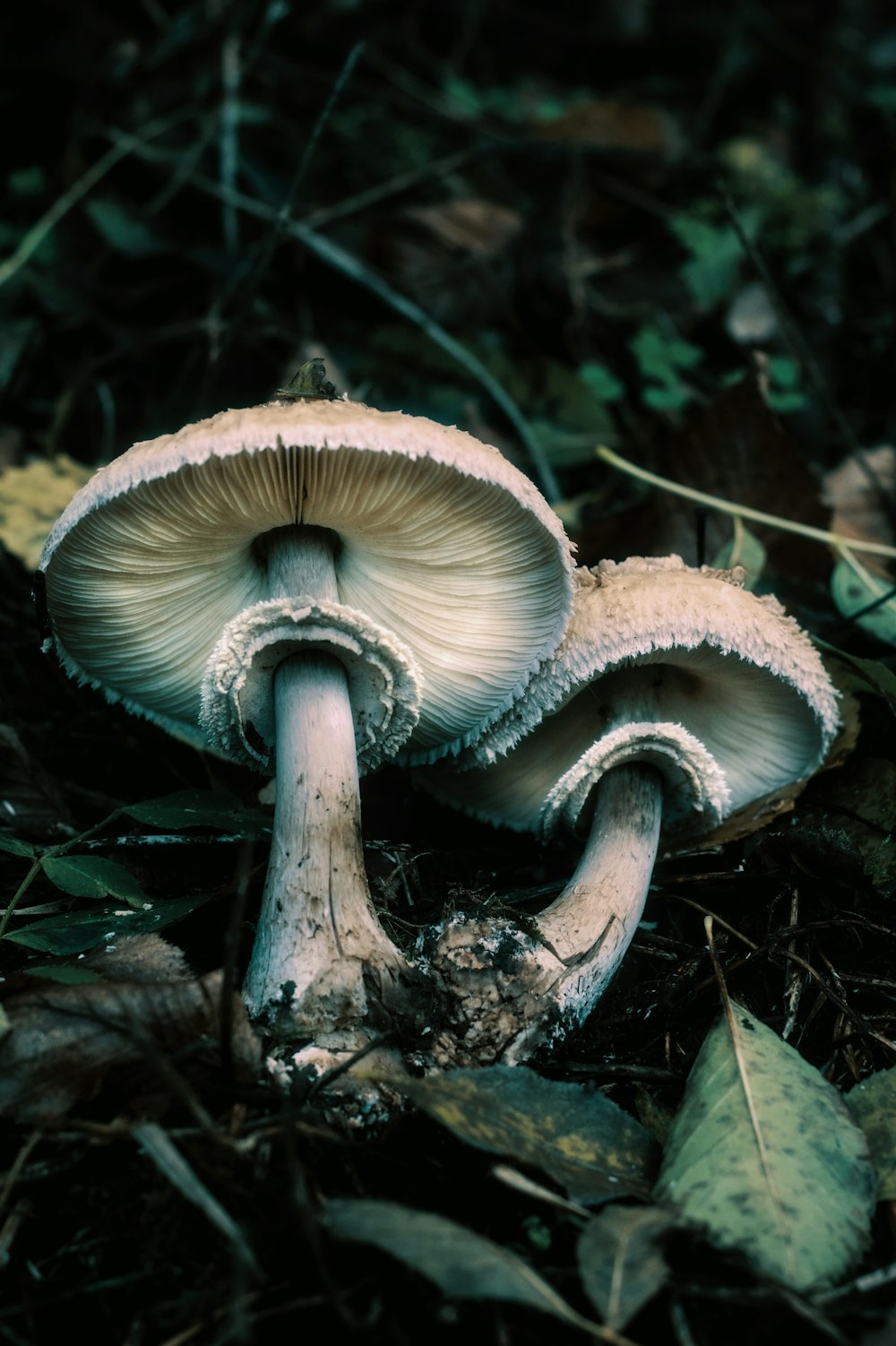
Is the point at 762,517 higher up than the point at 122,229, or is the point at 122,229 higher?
the point at 122,229

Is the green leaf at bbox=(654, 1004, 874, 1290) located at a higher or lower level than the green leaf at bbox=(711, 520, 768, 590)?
lower

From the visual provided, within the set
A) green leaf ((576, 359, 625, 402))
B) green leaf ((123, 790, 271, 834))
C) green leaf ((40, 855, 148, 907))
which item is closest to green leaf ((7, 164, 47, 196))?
green leaf ((576, 359, 625, 402))

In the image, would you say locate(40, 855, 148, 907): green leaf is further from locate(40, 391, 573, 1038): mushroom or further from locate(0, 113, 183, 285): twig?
locate(0, 113, 183, 285): twig

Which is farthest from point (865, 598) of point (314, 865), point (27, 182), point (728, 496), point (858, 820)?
point (27, 182)

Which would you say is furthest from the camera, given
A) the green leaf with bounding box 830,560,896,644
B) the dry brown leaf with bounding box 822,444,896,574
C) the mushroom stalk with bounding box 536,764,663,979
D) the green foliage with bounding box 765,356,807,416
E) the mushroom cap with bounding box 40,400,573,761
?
the green foliage with bounding box 765,356,807,416

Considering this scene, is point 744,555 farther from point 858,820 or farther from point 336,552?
point 336,552

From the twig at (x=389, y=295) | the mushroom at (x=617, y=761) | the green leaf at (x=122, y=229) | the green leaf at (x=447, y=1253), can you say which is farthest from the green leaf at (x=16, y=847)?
the green leaf at (x=122, y=229)

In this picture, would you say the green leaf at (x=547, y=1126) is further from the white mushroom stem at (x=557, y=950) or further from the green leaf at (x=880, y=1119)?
→ the green leaf at (x=880, y=1119)
